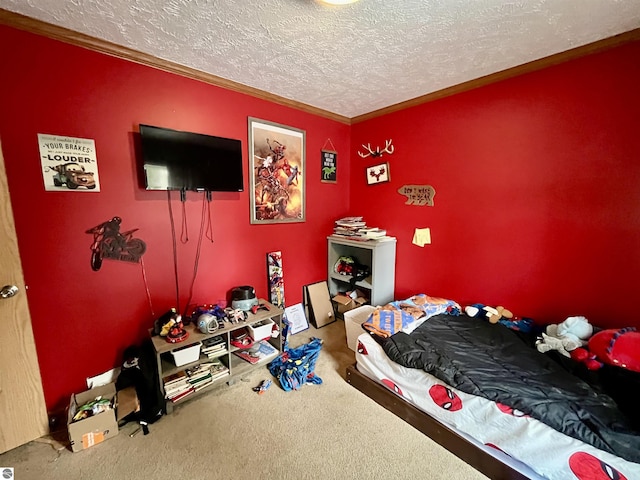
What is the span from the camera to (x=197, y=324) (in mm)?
1897

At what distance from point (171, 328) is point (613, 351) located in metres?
2.67

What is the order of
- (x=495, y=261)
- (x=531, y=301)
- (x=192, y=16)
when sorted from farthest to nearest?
(x=495, y=261), (x=531, y=301), (x=192, y=16)

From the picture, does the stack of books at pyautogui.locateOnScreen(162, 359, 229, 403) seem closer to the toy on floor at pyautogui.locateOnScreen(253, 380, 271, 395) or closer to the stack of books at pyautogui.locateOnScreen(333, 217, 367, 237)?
the toy on floor at pyautogui.locateOnScreen(253, 380, 271, 395)

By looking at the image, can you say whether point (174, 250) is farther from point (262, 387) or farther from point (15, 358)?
point (262, 387)

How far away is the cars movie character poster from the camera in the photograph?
1.53 meters

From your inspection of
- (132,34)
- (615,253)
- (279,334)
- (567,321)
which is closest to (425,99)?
(615,253)

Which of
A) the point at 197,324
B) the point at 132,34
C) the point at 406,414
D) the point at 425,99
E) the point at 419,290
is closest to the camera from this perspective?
the point at 132,34

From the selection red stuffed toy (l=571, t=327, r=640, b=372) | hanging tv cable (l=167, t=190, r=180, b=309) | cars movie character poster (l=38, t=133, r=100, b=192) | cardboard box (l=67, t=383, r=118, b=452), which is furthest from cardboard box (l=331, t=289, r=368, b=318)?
cars movie character poster (l=38, t=133, r=100, b=192)

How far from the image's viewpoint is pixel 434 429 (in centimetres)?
153

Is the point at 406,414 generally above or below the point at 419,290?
below

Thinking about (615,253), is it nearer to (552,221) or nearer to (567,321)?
(552,221)

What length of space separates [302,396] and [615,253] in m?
2.28

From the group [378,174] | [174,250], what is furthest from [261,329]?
[378,174]

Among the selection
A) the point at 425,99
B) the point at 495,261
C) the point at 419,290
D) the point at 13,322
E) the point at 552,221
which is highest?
the point at 425,99
